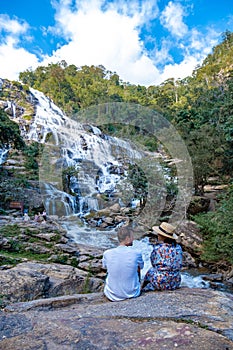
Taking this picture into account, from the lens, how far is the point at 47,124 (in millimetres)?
22094

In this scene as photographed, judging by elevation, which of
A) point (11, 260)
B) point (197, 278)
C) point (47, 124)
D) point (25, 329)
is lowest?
point (197, 278)

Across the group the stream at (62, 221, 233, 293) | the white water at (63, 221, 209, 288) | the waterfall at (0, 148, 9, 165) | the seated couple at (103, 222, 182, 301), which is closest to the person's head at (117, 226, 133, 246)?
the seated couple at (103, 222, 182, 301)

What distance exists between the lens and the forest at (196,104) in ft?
25.8

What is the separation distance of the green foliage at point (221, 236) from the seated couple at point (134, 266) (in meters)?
4.26

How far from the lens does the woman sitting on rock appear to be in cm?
254

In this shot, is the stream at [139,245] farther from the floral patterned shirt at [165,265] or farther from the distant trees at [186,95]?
Result: the distant trees at [186,95]

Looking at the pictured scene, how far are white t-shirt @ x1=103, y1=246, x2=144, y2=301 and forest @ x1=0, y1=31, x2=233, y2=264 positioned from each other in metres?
4.56

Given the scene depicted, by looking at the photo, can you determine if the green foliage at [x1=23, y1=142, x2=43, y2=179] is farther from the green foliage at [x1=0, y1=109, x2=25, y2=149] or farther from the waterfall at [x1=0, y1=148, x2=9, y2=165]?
the green foliage at [x1=0, y1=109, x2=25, y2=149]

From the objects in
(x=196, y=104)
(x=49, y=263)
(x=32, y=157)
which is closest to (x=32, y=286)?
(x=49, y=263)

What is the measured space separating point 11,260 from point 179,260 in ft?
13.6

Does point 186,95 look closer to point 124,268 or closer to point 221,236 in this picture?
point 221,236

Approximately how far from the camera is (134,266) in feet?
8.00

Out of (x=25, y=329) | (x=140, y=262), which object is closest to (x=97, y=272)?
(x=140, y=262)

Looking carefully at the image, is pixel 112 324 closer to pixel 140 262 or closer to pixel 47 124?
pixel 140 262
